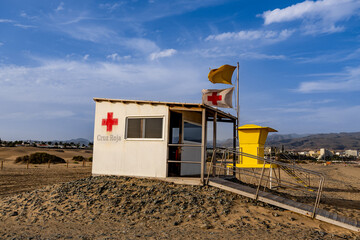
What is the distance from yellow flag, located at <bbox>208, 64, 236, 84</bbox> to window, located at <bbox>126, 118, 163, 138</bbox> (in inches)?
220

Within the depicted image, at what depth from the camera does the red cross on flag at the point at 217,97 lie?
43.2ft

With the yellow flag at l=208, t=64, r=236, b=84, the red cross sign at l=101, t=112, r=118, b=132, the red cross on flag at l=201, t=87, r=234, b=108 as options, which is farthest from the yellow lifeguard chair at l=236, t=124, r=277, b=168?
the red cross sign at l=101, t=112, r=118, b=132

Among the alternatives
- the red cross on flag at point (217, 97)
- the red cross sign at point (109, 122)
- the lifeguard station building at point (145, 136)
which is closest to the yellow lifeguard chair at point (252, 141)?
the red cross on flag at point (217, 97)

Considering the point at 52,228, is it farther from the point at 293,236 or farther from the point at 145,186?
the point at 293,236

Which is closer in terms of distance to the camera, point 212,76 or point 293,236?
point 293,236

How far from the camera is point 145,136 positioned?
38.7 ft

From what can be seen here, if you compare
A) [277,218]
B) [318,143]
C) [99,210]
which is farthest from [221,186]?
[318,143]

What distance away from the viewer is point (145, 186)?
1075cm

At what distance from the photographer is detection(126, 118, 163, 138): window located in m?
11.7

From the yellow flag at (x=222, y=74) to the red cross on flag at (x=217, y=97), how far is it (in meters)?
2.93

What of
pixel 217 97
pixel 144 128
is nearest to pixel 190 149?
pixel 144 128

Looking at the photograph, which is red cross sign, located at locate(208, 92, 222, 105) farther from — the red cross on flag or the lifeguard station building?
the lifeguard station building

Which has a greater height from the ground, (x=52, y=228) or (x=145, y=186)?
(x=145, y=186)

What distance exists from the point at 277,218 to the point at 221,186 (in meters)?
2.08
